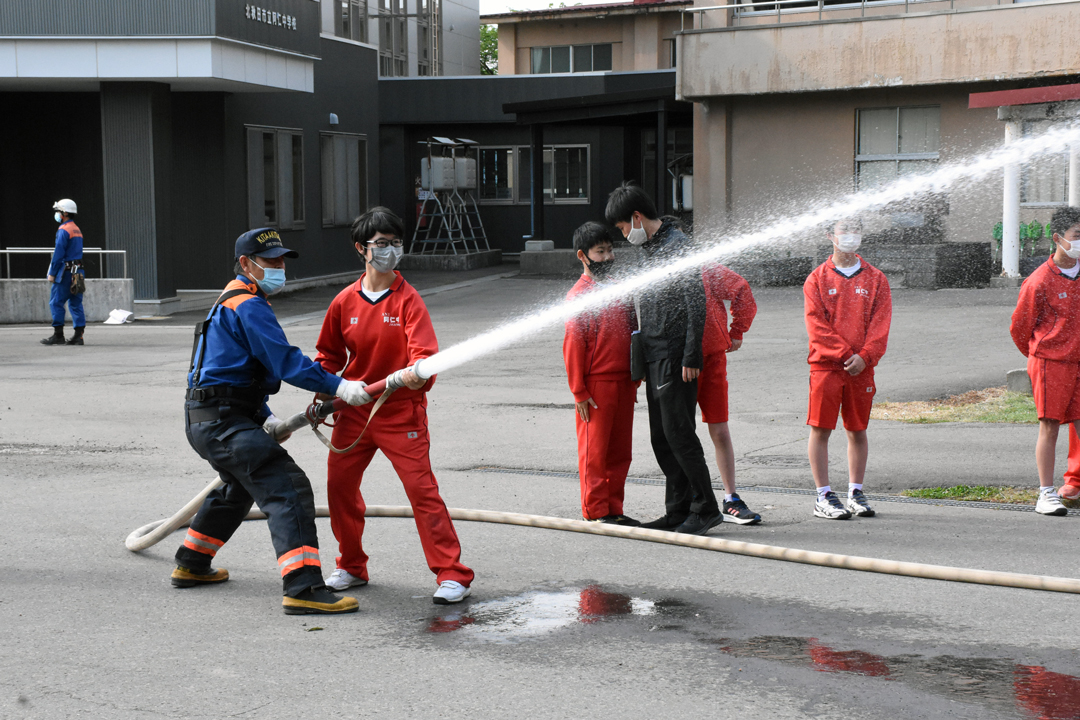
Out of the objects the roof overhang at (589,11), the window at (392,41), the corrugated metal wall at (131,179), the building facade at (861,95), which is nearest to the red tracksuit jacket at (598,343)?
the corrugated metal wall at (131,179)

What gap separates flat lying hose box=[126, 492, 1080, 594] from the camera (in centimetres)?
551

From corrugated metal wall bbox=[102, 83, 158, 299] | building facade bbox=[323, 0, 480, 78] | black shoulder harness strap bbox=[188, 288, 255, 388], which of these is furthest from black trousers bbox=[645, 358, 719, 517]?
building facade bbox=[323, 0, 480, 78]

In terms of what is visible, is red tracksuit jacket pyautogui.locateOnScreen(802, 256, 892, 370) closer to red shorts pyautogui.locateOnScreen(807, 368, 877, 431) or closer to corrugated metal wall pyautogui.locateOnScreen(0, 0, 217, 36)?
red shorts pyautogui.locateOnScreen(807, 368, 877, 431)

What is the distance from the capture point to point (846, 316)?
6945 millimetres

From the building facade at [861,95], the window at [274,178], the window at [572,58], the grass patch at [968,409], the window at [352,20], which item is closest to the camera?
the grass patch at [968,409]

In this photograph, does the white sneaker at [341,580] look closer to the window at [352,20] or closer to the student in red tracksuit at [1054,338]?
the student in red tracksuit at [1054,338]

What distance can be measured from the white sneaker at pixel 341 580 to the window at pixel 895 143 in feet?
68.2

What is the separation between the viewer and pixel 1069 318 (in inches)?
280

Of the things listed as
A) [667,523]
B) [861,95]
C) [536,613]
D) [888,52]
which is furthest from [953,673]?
[861,95]

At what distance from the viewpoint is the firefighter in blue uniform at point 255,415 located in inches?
211

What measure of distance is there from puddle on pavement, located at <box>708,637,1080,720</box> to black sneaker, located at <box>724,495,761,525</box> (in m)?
2.03

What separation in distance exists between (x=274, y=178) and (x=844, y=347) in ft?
62.2

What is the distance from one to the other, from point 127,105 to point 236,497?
16051 mm

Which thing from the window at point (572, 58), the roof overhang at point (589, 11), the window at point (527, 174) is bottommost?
the window at point (527, 174)
